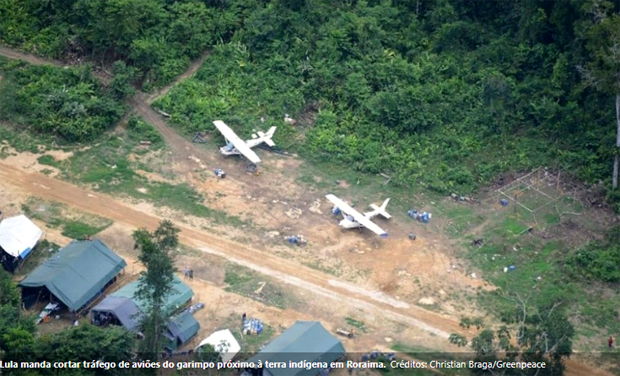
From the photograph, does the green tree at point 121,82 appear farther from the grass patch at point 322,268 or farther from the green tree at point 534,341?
the green tree at point 534,341

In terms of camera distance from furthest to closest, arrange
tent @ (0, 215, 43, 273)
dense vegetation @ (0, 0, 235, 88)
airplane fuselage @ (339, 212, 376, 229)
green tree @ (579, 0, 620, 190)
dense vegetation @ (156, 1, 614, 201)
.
Answer: dense vegetation @ (0, 0, 235, 88), dense vegetation @ (156, 1, 614, 201), green tree @ (579, 0, 620, 190), airplane fuselage @ (339, 212, 376, 229), tent @ (0, 215, 43, 273)

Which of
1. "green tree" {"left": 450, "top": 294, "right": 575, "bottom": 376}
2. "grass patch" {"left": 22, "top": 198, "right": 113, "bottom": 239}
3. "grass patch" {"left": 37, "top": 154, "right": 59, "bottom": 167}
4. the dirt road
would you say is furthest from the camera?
"grass patch" {"left": 37, "top": 154, "right": 59, "bottom": 167}

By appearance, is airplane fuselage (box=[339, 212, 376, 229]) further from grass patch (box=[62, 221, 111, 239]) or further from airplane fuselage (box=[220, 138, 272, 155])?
grass patch (box=[62, 221, 111, 239])

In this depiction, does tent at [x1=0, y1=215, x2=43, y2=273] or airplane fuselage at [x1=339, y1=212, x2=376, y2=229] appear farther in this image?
airplane fuselage at [x1=339, y1=212, x2=376, y2=229]

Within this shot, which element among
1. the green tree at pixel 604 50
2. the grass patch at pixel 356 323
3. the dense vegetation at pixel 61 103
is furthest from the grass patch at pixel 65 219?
the green tree at pixel 604 50

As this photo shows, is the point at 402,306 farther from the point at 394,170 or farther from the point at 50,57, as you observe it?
the point at 50,57

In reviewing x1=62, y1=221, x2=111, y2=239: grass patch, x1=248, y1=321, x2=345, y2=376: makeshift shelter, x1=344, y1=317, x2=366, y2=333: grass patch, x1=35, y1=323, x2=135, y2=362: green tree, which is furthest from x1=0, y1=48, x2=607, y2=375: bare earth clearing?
x1=35, y1=323, x2=135, y2=362: green tree
